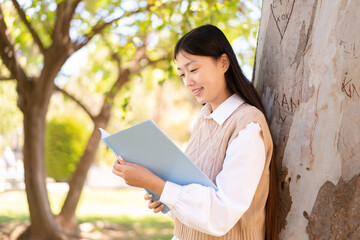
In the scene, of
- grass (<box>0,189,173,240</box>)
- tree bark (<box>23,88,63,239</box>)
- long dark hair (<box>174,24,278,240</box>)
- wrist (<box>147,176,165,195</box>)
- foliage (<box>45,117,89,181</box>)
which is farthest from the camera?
foliage (<box>45,117,89,181</box>)

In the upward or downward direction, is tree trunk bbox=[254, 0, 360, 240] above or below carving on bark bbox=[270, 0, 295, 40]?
below

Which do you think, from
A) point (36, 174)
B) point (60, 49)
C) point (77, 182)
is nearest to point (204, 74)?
point (60, 49)

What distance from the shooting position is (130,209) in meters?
10.4

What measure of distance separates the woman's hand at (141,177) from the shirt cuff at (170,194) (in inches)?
1.0

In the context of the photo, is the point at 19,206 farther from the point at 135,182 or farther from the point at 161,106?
the point at 161,106

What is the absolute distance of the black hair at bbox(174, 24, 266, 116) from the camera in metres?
1.70

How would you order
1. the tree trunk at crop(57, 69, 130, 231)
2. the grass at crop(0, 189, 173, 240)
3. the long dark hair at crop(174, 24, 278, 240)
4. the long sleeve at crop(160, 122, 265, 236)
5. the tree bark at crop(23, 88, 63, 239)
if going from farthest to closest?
1. the grass at crop(0, 189, 173, 240)
2. the tree trunk at crop(57, 69, 130, 231)
3. the tree bark at crop(23, 88, 63, 239)
4. the long dark hair at crop(174, 24, 278, 240)
5. the long sleeve at crop(160, 122, 265, 236)

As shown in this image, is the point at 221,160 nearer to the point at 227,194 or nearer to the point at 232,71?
the point at 227,194

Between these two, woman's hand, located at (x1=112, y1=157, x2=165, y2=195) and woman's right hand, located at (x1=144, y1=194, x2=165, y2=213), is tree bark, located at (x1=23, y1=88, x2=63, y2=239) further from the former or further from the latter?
woman's hand, located at (x1=112, y1=157, x2=165, y2=195)

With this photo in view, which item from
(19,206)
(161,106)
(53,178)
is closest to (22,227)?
(19,206)

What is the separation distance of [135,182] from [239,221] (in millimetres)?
393

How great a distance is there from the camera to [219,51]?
5.68ft

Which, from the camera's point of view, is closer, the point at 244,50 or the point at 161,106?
the point at 244,50

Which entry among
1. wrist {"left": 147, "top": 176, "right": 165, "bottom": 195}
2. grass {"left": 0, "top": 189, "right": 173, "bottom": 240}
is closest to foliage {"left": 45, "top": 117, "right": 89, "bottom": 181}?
grass {"left": 0, "top": 189, "right": 173, "bottom": 240}
